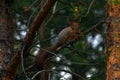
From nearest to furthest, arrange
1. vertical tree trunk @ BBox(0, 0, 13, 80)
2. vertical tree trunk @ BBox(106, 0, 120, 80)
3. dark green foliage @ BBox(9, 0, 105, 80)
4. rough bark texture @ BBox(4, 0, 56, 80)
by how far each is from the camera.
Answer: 1. vertical tree trunk @ BBox(106, 0, 120, 80)
2. rough bark texture @ BBox(4, 0, 56, 80)
3. vertical tree trunk @ BBox(0, 0, 13, 80)
4. dark green foliage @ BBox(9, 0, 105, 80)

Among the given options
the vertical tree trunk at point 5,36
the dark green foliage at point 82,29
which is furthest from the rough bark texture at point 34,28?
the dark green foliage at point 82,29

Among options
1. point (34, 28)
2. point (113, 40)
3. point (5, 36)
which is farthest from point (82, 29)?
point (113, 40)

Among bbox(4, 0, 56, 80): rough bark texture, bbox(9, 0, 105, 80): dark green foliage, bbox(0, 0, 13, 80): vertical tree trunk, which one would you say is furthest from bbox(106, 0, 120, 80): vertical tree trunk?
bbox(9, 0, 105, 80): dark green foliage

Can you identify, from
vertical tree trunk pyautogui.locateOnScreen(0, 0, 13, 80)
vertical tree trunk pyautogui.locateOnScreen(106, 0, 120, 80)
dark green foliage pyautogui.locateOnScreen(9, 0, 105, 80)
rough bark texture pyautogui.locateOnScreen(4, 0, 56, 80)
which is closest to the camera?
vertical tree trunk pyautogui.locateOnScreen(106, 0, 120, 80)

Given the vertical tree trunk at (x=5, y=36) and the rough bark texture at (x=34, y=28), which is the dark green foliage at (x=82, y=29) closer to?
the vertical tree trunk at (x=5, y=36)

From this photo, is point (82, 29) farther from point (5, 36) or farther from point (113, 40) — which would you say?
point (113, 40)

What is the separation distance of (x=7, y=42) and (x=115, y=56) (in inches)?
65.2

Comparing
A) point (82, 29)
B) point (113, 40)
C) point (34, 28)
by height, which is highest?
point (82, 29)

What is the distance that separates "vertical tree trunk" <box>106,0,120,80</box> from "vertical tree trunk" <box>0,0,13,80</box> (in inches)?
56.3

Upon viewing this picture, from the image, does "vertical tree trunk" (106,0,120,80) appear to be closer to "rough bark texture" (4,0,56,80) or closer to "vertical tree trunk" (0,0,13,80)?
"rough bark texture" (4,0,56,80)

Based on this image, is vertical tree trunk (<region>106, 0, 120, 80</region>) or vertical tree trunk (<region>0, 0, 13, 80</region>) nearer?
vertical tree trunk (<region>106, 0, 120, 80</region>)

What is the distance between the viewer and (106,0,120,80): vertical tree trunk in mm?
3263

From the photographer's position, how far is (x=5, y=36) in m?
4.66

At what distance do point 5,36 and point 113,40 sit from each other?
66.3 inches
